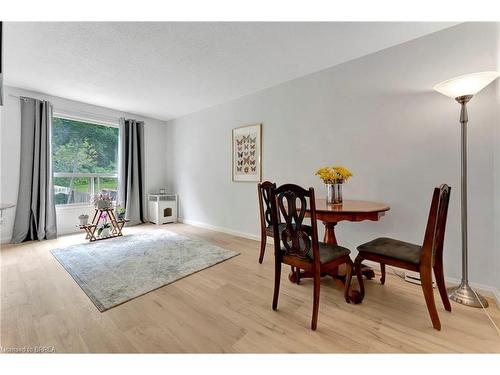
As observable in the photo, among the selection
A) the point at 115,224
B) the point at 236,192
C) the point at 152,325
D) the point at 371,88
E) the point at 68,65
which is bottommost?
the point at 152,325

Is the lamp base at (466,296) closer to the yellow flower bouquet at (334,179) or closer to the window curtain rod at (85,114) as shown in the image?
the yellow flower bouquet at (334,179)

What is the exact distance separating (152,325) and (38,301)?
1072 millimetres

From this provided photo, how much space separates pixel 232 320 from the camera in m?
1.46

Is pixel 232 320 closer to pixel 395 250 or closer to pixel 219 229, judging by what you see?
pixel 395 250

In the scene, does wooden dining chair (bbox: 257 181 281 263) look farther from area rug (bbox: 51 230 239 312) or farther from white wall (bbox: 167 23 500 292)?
white wall (bbox: 167 23 500 292)

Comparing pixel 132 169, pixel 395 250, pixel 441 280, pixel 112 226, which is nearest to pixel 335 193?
pixel 395 250

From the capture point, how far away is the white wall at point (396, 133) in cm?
176

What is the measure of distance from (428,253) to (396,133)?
4.29ft

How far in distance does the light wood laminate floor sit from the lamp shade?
1.64 m

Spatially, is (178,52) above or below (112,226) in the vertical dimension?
above

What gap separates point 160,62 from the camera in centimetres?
242

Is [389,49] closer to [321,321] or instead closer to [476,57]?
[476,57]

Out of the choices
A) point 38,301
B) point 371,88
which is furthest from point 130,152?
point 371,88

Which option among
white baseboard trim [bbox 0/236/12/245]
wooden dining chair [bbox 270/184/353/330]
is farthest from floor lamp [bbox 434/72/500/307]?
white baseboard trim [bbox 0/236/12/245]
